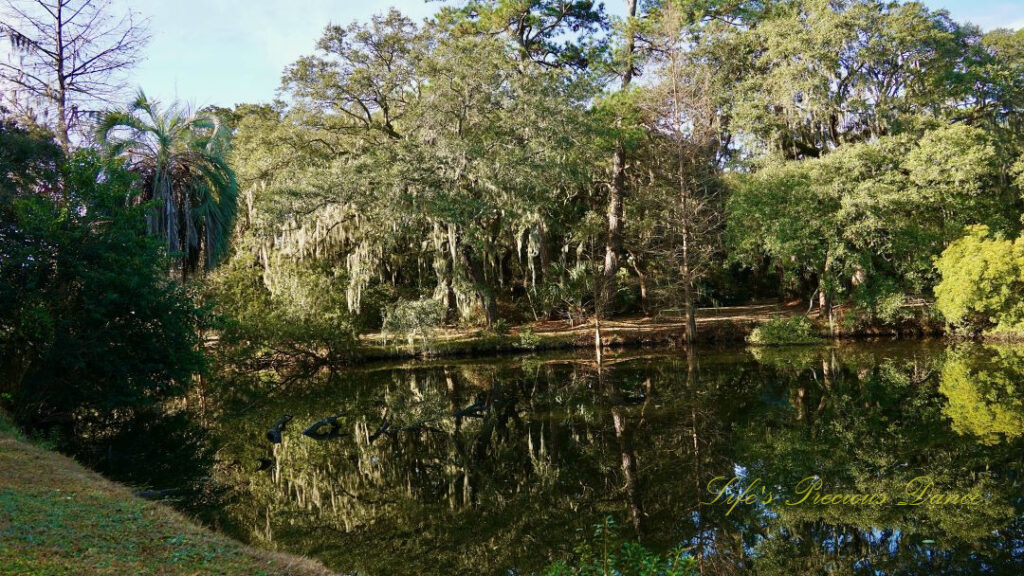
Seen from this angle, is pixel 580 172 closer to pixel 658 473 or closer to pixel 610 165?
pixel 610 165

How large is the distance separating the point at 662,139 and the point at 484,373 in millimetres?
12951

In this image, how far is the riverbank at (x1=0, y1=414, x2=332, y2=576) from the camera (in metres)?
4.37

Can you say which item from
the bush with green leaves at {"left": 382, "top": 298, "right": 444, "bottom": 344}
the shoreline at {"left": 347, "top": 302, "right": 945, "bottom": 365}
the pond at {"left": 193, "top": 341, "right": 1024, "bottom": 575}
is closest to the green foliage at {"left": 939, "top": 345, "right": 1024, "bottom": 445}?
the pond at {"left": 193, "top": 341, "right": 1024, "bottom": 575}

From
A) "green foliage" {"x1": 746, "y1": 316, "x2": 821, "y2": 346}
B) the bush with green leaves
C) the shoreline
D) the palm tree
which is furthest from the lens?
the shoreline

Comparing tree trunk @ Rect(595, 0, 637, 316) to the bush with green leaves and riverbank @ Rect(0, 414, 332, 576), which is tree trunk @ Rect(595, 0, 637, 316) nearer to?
the bush with green leaves

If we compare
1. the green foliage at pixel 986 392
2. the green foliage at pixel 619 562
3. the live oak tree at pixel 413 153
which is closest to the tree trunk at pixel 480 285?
the live oak tree at pixel 413 153

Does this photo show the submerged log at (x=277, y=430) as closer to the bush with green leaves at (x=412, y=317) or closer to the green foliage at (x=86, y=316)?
the green foliage at (x=86, y=316)

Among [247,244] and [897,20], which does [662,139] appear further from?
[247,244]

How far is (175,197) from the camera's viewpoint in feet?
49.0

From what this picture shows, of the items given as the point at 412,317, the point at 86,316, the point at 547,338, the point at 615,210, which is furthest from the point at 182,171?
the point at 615,210

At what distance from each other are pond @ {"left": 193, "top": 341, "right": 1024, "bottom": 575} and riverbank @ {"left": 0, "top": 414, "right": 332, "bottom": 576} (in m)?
1.20

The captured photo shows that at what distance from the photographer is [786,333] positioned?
22.4 meters

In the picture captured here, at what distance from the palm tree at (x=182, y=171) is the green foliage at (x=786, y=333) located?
57.6 ft

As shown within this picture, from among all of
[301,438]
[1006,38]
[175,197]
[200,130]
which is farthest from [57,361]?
[1006,38]
